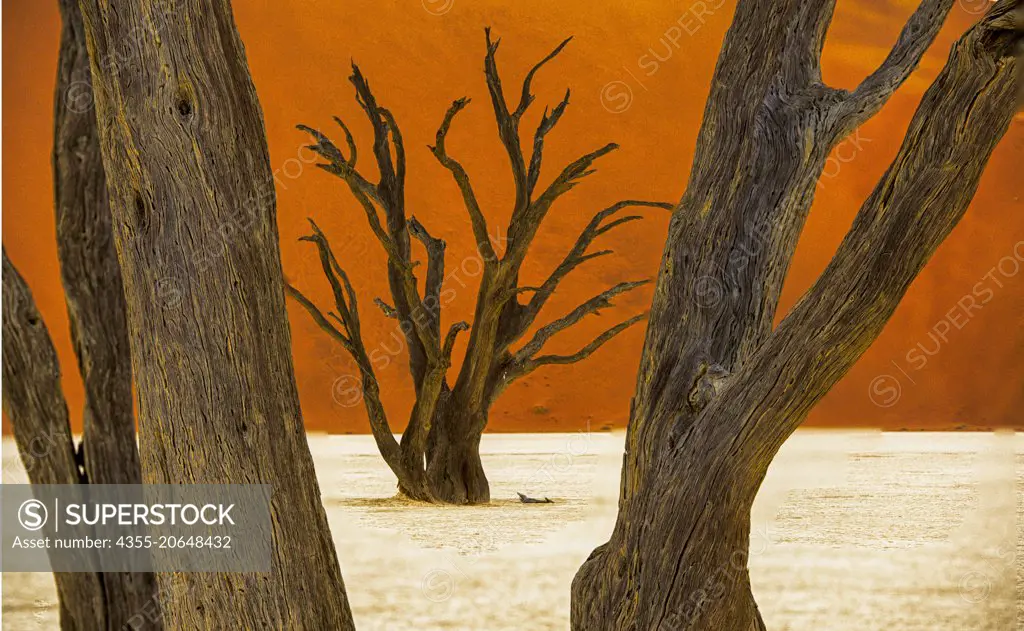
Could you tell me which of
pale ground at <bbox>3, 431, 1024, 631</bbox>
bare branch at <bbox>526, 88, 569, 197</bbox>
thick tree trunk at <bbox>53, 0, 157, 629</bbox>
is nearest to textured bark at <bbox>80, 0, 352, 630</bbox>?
thick tree trunk at <bbox>53, 0, 157, 629</bbox>

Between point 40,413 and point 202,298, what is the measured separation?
26.8 inches

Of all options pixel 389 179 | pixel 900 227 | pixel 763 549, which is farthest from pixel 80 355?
pixel 763 549

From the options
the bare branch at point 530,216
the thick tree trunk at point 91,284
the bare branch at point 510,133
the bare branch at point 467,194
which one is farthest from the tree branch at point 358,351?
the thick tree trunk at point 91,284

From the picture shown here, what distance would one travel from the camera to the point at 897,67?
228cm

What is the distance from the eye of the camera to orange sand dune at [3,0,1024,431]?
45.6 ft

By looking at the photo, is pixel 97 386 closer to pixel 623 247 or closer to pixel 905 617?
pixel 905 617

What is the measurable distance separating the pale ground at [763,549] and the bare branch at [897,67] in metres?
2.21

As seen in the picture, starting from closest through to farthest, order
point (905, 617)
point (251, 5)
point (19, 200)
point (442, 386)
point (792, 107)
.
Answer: point (792, 107) < point (905, 617) < point (442, 386) < point (19, 200) < point (251, 5)

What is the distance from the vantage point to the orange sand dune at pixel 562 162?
13.9 m

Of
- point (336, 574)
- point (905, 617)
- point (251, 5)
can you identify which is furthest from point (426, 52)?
point (336, 574)

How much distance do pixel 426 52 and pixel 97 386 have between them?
13883mm

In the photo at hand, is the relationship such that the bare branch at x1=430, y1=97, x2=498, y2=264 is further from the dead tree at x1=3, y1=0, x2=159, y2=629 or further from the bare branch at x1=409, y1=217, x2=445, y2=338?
the dead tree at x1=3, y1=0, x2=159, y2=629

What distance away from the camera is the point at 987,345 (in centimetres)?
1460

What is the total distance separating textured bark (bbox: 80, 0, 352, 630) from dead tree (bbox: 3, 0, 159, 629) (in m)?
0.41
